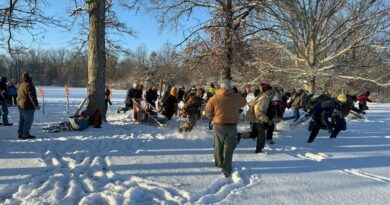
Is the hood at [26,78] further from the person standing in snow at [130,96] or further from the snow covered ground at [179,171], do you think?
the person standing in snow at [130,96]

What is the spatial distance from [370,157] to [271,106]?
2.67 m

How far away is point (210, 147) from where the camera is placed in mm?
9547

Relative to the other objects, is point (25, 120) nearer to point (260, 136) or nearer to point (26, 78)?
point (26, 78)

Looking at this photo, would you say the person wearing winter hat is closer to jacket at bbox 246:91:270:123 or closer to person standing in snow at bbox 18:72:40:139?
Answer: jacket at bbox 246:91:270:123

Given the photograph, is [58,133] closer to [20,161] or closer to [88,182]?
[20,161]

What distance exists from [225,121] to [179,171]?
1.26 meters

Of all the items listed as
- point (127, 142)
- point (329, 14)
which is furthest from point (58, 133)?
point (329, 14)

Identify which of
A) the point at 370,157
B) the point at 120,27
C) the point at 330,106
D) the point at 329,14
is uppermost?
the point at 329,14

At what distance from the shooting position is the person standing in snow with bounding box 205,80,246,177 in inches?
275

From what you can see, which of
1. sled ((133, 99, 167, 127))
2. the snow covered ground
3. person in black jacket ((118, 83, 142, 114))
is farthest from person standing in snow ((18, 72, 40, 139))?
person in black jacket ((118, 83, 142, 114))

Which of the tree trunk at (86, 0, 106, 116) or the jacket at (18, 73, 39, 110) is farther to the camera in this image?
the tree trunk at (86, 0, 106, 116)

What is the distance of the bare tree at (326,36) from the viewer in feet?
78.3

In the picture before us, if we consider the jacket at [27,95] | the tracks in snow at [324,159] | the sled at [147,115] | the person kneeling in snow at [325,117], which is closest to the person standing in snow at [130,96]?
the sled at [147,115]

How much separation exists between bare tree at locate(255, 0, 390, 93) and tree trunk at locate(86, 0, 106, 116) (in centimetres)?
1190
